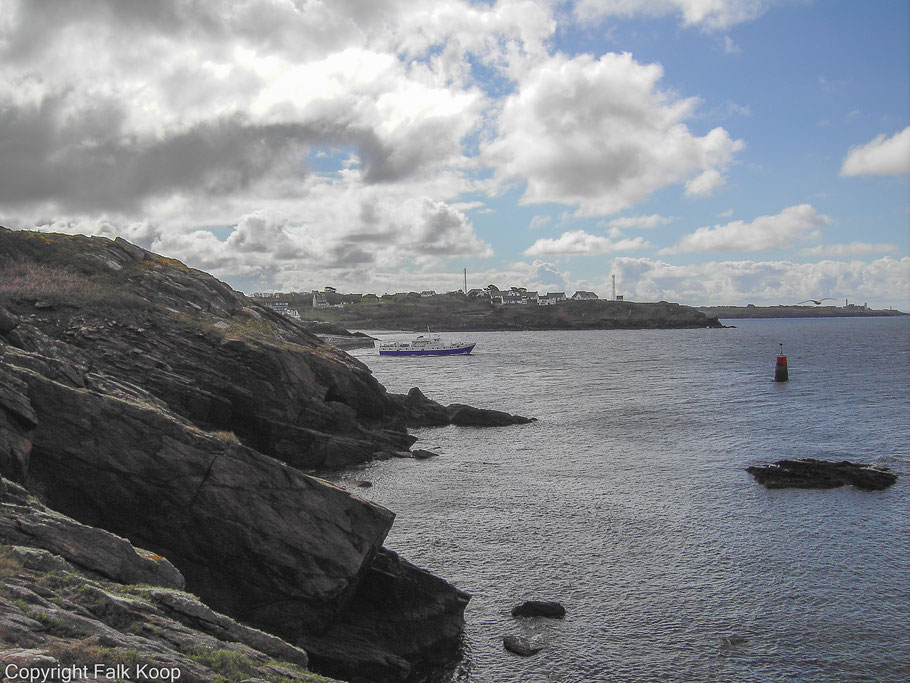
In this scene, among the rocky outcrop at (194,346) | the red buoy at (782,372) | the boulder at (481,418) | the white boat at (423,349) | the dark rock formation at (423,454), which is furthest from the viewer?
the white boat at (423,349)

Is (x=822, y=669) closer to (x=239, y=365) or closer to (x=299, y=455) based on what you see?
(x=299, y=455)

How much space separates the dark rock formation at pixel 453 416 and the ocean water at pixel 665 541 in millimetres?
3015

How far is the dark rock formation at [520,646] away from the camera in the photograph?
22172 millimetres

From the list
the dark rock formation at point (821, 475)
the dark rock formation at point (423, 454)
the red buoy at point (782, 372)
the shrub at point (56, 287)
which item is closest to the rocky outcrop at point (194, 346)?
the shrub at point (56, 287)

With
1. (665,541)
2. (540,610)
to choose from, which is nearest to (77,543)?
(540,610)

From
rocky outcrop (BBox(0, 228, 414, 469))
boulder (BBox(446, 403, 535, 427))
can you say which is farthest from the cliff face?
boulder (BBox(446, 403, 535, 427))

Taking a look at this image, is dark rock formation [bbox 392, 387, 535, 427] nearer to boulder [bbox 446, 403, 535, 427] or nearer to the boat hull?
boulder [bbox 446, 403, 535, 427]

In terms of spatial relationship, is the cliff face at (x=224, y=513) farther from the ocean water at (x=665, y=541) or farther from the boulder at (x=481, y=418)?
the boulder at (x=481, y=418)

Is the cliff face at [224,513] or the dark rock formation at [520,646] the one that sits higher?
the cliff face at [224,513]

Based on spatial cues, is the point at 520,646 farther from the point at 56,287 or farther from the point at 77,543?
the point at 56,287

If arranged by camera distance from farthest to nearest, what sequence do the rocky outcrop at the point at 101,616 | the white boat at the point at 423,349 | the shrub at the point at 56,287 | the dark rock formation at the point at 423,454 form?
the white boat at the point at 423,349, the dark rock formation at the point at 423,454, the shrub at the point at 56,287, the rocky outcrop at the point at 101,616

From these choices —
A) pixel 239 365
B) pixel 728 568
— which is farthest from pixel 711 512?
pixel 239 365

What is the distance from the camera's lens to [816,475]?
42562 mm

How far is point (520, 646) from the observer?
22328 mm
